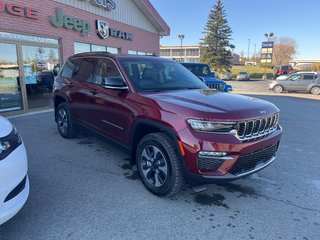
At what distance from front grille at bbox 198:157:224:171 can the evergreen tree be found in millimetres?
42787

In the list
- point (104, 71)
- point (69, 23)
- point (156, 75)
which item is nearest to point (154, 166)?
point (156, 75)

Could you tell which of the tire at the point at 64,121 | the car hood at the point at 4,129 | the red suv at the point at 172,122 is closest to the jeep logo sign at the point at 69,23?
the tire at the point at 64,121

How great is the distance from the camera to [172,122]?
9.36 ft

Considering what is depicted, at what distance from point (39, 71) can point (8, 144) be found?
26.2 ft

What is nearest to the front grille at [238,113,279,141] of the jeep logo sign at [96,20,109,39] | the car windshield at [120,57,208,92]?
the car windshield at [120,57,208,92]

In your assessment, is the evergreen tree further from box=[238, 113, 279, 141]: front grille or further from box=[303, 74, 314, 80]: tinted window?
box=[238, 113, 279, 141]: front grille

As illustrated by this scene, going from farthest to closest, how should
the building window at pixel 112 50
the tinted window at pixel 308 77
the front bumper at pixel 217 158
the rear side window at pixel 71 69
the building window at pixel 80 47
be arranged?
the tinted window at pixel 308 77, the building window at pixel 112 50, the building window at pixel 80 47, the rear side window at pixel 71 69, the front bumper at pixel 217 158

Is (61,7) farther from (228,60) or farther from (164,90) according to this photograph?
(228,60)

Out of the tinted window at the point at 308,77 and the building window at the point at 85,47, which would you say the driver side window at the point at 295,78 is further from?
the building window at the point at 85,47

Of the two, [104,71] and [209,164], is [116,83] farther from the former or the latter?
[209,164]

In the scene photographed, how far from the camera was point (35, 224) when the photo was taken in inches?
103

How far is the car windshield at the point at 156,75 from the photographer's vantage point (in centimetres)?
365

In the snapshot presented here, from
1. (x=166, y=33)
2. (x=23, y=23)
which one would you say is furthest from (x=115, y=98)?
(x=166, y=33)

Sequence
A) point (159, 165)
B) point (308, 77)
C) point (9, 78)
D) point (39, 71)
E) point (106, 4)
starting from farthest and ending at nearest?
point (308, 77) < point (106, 4) < point (39, 71) < point (9, 78) < point (159, 165)
